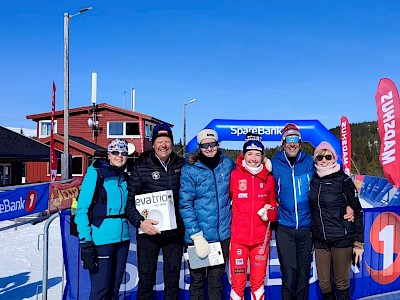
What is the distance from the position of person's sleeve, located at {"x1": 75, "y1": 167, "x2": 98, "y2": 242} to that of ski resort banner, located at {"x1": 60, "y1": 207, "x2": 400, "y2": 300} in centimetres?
64

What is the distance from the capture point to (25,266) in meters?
Answer: 6.91

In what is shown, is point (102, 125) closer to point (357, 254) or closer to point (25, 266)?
point (25, 266)

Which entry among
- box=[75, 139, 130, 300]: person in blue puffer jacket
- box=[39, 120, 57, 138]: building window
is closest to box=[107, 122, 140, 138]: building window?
box=[39, 120, 57, 138]: building window

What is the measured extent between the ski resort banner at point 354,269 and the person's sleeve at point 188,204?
0.91m

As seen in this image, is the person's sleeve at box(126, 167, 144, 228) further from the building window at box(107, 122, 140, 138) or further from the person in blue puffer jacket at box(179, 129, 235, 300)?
the building window at box(107, 122, 140, 138)

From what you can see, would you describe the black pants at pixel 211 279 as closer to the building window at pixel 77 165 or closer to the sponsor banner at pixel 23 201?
the sponsor banner at pixel 23 201

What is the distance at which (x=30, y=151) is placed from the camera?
1997cm

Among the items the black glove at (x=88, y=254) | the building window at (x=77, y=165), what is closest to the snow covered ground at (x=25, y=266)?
the black glove at (x=88, y=254)

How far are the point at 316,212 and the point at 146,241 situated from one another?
178cm

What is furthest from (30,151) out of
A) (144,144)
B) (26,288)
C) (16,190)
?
(26,288)

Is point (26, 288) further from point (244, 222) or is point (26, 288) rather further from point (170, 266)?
point (244, 222)

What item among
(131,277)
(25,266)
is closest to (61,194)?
(25,266)

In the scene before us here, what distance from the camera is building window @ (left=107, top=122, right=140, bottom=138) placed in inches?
1156

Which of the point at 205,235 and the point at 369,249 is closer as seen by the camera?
the point at 205,235
